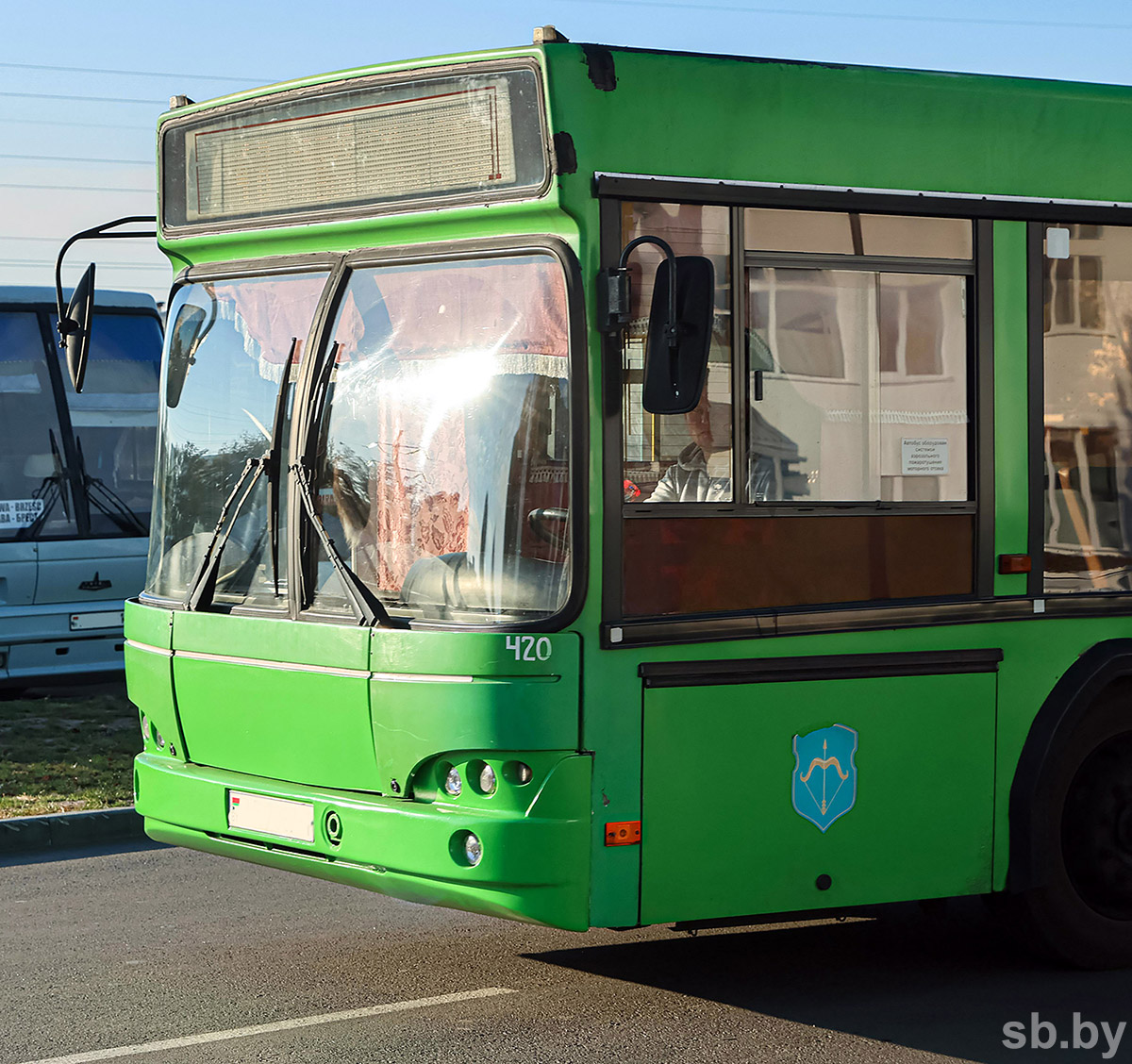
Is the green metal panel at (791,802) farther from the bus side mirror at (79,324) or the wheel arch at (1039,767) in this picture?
the bus side mirror at (79,324)

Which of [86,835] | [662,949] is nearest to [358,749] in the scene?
[662,949]

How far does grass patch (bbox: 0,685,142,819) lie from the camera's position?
9.16 meters

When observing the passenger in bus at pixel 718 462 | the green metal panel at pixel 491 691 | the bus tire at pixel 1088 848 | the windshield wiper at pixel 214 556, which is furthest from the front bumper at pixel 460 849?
the bus tire at pixel 1088 848

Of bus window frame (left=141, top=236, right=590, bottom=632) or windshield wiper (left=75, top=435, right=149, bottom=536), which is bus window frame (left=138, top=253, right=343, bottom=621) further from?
windshield wiper (left=75, top=435, right=149, bottom=536)

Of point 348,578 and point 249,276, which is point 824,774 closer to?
point 348,578

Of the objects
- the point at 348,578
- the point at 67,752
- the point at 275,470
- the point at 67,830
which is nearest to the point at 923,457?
the point at 348,578

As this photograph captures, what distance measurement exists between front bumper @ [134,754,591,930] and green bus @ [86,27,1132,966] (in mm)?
12

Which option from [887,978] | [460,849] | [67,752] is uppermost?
[460,849]

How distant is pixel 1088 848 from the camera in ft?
20.5

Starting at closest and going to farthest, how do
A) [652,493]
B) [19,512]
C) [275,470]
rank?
[652,493] → [275,470] → [19,512]

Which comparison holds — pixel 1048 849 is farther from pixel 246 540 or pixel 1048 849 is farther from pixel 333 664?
pixel 246 540

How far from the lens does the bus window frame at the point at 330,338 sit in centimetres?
530

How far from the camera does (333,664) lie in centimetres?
558

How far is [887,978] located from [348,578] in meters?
2.33
